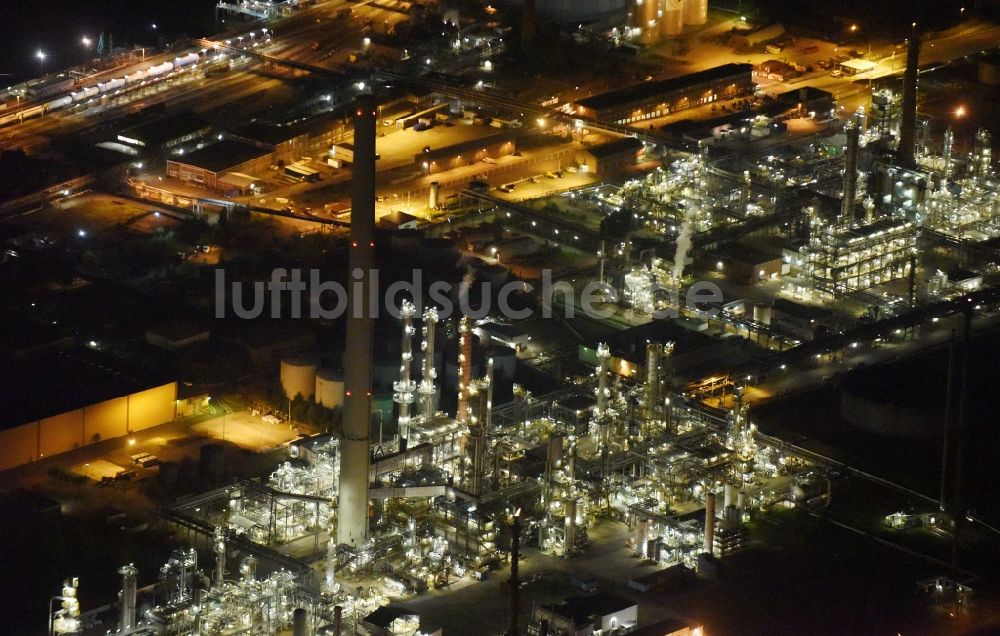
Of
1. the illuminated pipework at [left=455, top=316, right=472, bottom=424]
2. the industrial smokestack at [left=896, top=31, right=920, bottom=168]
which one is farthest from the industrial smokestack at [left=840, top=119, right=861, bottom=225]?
the illuminated pipework at [left=455, top=316, right=472, bottom=424]

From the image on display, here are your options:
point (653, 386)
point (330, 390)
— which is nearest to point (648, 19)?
point (330, 390)

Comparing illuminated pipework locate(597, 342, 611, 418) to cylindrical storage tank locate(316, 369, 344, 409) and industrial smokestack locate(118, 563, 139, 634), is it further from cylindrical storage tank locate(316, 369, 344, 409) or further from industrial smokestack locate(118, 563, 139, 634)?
industrial smokestack locate(118, 563, 139, 634)

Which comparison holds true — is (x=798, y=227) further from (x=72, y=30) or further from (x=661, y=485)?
(x=72, y=30)

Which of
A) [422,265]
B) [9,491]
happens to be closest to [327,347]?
[422,265]

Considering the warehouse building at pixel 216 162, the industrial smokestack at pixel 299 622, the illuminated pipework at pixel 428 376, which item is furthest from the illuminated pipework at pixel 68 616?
the warehouse building at pixel 216 162

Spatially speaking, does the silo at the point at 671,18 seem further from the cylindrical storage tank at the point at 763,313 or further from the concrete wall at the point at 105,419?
the concrete wall at the point at 105,419
